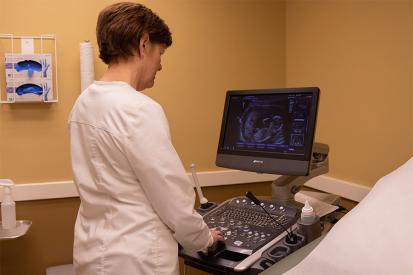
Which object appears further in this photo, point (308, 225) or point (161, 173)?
point (308, 225)

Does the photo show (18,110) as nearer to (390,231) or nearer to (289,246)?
(289,246)

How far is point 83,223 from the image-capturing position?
4.63 feet

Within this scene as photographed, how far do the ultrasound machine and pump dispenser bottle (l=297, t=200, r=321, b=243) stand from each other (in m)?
0.02

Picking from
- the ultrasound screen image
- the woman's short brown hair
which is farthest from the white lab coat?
the ultrasound screen image

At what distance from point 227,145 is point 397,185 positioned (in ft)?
2.71

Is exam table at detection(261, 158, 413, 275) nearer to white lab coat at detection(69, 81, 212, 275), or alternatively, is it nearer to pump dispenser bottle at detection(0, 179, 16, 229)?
white lab coat at detection(69, 81, 212, 275)

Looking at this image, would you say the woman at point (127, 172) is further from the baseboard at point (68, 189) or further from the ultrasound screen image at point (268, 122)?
the baseboard at point (68, 189)

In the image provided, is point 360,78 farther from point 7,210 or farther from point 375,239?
point 7,210

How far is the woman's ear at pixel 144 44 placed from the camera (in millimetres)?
1378

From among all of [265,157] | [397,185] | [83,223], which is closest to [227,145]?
[265,157]

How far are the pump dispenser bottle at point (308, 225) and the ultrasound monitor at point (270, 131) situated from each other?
0.46 feet

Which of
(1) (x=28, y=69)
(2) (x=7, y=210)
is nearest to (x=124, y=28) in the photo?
(1) (x=28, y=69)

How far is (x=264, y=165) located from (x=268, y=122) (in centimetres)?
17

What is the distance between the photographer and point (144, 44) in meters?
1.39
